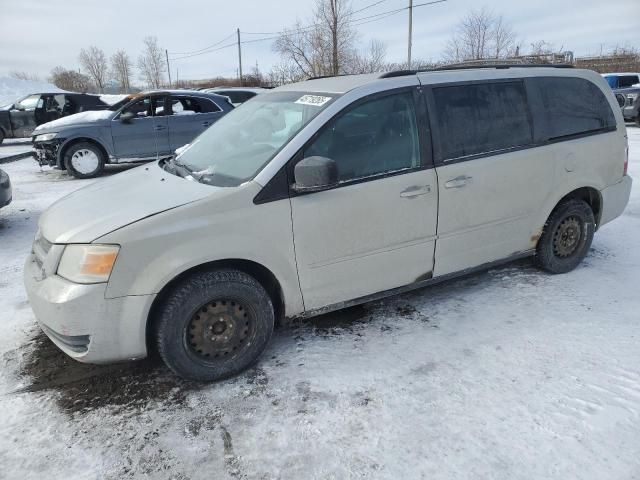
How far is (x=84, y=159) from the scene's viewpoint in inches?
379

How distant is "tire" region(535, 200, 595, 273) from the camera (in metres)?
4.18

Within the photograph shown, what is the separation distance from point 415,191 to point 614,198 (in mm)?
2315

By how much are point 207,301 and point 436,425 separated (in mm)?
1412

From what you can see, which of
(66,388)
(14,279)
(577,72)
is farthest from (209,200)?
(577,72)

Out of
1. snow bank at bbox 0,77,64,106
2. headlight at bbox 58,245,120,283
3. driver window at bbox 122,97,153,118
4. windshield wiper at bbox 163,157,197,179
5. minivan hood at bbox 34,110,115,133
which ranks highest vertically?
snow bank at bbox 0,77,64,106

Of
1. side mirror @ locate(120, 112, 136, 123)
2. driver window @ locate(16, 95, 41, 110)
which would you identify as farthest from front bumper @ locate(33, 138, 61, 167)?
driver window @ locate(16, 95, 41, 110)

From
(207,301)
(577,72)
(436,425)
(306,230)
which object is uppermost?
(577,72)

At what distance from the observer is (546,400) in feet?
8.82

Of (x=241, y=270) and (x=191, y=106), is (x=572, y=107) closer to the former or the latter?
(x=241, y=270)

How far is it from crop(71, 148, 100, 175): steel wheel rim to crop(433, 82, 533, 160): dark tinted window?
8.13 metres

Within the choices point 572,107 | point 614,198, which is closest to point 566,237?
point 614,198

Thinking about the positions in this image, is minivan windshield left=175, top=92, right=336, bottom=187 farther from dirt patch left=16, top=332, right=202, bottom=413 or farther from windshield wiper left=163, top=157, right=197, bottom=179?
dirt patch left=16, top=332, right=202, bottom=413

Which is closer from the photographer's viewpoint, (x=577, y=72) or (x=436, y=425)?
(x=436, y=425)

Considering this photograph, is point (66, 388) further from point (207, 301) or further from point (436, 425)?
point (436, 425)
